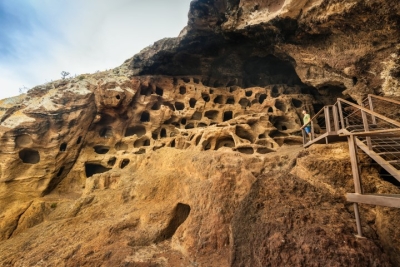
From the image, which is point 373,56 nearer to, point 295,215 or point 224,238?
point 295,215

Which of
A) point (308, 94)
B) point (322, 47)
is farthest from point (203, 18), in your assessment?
point (308, 94)

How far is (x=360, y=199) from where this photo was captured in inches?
136

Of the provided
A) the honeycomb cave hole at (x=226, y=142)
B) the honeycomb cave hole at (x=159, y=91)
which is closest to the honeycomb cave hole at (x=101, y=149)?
the honeycomb cave hole at (x=159, y=91)

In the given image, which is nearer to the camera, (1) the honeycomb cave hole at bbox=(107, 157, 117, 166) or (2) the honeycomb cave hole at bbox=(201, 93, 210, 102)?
(1) the honeycomb cave hole at bbox=(107, 157, 117, 166)

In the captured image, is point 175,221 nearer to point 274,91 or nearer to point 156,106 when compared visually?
point 156,106

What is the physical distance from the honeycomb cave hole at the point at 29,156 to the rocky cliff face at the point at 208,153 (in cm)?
7

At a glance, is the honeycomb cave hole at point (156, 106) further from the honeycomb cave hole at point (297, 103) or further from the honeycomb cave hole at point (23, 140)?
the honeycomb cave hole at point (297, 103)

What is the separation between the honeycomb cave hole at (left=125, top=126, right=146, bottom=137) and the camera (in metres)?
14.4

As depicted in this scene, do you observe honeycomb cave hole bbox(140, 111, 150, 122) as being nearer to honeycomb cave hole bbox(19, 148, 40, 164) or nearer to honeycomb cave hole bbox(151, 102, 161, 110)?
honeycomb cave hole bbox(151, 102, 161, 110)

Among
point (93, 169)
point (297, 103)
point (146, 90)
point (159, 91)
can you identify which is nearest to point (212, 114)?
point (159, 91)

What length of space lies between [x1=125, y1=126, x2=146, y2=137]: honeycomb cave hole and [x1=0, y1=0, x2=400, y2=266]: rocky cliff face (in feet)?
0.22

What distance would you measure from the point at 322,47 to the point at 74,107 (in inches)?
527

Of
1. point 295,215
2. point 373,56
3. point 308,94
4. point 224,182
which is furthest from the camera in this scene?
point 308,94

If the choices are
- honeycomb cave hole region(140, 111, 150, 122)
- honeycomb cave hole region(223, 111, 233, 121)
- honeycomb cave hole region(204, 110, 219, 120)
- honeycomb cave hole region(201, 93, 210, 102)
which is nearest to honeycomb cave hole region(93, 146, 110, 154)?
honeycomb cave hole region(140, 111, 150, 122)
